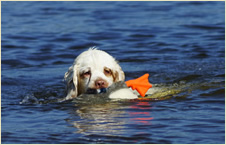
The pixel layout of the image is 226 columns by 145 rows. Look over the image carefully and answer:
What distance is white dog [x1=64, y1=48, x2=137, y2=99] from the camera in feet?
26.1

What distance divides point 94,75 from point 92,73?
0.09 metres

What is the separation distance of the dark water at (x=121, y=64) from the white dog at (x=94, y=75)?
23 cm

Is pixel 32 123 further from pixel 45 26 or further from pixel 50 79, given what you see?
pixel 45 26

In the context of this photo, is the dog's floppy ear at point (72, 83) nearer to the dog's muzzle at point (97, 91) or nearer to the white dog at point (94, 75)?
the white dog at point (94, 75)

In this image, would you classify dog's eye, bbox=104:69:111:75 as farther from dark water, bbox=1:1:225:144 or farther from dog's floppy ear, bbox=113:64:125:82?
dark water, bbox=1:1:225:144

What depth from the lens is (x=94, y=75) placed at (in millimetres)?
7953

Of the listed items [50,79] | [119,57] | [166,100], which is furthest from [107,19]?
[166,100]

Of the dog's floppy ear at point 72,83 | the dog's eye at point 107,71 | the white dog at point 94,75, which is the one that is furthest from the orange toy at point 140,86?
the dog's floppy ear at point 72,83

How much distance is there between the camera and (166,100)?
8.33 m

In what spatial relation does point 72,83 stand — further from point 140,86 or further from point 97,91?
point 140,86

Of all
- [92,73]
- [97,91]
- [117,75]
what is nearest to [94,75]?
[92,73]

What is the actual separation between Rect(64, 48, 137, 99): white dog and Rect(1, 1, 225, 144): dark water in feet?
0.76

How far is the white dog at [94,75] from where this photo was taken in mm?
7941

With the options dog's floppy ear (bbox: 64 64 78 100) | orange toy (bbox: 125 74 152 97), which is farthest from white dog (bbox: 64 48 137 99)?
orange toy (bbox: 125 74 152 97)
